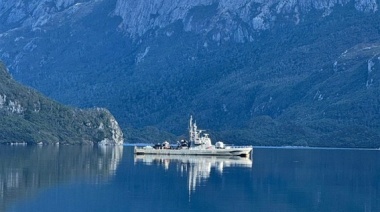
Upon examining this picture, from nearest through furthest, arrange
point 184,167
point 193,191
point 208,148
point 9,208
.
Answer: point 9,208, point 193,191, point 184,167, point 208,148

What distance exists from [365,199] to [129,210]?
24.3 meters

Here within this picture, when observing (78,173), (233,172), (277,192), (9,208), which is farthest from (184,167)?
(9,208)

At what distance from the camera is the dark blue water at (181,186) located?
99.3 m

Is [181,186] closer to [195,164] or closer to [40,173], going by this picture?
[40,173]

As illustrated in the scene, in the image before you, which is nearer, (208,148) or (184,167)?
(184,167)

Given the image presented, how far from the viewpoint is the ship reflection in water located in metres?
131

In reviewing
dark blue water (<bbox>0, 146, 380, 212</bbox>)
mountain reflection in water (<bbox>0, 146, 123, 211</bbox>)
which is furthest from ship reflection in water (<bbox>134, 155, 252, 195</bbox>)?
mountain reflection in water (<bbox>0, 146, 123, 211</bbox>)

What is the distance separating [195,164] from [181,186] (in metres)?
45.2

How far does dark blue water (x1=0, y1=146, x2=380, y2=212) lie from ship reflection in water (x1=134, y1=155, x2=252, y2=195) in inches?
6.5

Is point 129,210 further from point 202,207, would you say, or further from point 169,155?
point 169,155

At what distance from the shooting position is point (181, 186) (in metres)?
117

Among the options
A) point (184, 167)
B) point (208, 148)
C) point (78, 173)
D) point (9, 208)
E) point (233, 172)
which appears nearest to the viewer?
point (9, 208)

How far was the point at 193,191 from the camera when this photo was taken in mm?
112125

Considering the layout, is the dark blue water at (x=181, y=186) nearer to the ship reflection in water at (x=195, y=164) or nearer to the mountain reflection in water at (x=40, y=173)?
the mountain reflection in water at (x=40, y=173)
